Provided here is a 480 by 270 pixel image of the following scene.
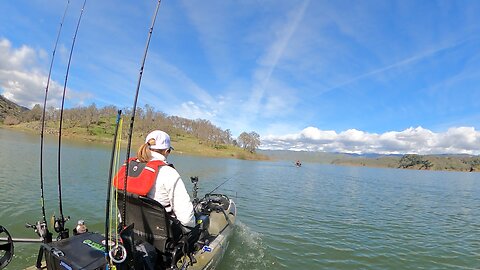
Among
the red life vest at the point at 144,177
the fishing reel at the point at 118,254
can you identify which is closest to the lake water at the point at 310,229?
the red life vest at the point at 144,177

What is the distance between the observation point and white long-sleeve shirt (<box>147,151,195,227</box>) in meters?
5.12

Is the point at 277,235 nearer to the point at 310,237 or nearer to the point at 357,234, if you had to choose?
the point at 310,237

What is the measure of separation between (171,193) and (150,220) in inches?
28.3

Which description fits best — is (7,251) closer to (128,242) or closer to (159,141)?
(128,242)

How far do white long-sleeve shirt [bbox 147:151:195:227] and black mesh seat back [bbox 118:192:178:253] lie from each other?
0.15m

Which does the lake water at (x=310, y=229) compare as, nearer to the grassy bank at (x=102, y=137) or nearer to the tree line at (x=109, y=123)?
the grassy bank at (x=102, y=137)

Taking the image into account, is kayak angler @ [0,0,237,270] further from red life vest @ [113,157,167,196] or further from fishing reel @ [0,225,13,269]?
red life vest @ [113,157,167,196]

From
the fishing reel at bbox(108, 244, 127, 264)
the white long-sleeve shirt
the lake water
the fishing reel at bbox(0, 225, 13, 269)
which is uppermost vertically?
the white long-sleeve shirt

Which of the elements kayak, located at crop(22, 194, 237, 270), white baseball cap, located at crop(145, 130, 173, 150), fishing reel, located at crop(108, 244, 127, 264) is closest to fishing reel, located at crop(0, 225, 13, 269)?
kayak, located at crop(22, 194, 237, 270)

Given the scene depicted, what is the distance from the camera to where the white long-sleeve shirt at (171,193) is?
5121mm

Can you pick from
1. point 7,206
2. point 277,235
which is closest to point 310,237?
point 277,235

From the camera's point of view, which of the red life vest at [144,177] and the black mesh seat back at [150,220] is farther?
the black mesh seat back at [150,220]

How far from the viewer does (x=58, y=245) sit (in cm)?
462

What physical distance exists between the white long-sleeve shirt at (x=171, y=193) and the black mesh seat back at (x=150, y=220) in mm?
152
